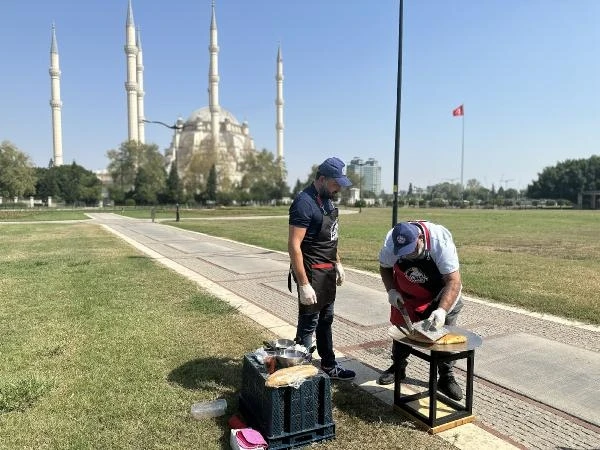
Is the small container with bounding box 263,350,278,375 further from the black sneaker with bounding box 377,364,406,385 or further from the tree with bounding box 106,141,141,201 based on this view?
the tree with bounding box 106,141,141,201

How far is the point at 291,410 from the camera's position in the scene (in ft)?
10.6

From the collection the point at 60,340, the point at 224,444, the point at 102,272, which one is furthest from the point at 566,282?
the point at 102,272

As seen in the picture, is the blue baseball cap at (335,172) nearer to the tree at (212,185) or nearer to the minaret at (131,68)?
the tree at (212,185)

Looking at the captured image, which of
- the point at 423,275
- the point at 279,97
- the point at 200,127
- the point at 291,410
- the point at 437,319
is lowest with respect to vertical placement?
the point at 291,410

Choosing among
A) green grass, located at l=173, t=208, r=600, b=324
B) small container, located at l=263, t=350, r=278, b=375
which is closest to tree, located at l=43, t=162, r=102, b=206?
green grass, located at l=173, t=208, r=600, b=324

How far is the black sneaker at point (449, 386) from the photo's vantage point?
159 inches

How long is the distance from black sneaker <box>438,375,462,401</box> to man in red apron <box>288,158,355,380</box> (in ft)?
3.84

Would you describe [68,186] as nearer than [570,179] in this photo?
Yes

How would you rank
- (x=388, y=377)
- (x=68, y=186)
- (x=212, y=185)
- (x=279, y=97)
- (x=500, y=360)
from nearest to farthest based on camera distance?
(x=388, y=377) → (x=500, y=360) → (x=212, y=185) → (x=68, y=186) → (x=279, y=97)

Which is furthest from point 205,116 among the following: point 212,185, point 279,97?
point 212,185

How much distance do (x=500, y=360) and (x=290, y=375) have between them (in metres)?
2.97

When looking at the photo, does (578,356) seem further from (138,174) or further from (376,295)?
(138,174)

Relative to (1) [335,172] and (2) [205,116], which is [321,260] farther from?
(2) [205,116]

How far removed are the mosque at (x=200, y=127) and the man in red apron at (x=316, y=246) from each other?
2697 inches
